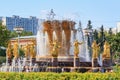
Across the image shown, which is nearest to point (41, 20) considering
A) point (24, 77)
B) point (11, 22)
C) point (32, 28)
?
point (24, 77)

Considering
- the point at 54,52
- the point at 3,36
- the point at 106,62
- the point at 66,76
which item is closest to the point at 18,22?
the point at 3,36

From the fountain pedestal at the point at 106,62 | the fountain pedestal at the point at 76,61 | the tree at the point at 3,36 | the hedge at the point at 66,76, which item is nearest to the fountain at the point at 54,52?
the fountain pedestal at the point at 76,61

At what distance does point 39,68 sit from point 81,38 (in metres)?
8.76

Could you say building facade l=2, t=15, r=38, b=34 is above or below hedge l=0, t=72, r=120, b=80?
above

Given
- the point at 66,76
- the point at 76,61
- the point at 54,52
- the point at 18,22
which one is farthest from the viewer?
the point at 18,22

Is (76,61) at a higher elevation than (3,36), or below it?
below

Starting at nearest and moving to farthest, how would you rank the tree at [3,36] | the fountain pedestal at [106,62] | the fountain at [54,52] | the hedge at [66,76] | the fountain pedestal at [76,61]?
the hedge at [66,76] → the fountain pedestal at [76,61] → the fountain at [54,52] → the fountain pedestal at [106,62] → the tree at [3,36]

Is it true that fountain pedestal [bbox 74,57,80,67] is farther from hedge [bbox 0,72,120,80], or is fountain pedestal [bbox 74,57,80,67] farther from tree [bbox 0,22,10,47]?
tree [bbox 0,22,10,47]

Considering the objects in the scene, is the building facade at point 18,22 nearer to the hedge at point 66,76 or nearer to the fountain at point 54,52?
the fountain at point 54,52

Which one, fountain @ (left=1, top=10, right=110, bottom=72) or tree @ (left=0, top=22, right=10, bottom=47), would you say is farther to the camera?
tree @ (left=0, top=22, right=10, bottom=47)

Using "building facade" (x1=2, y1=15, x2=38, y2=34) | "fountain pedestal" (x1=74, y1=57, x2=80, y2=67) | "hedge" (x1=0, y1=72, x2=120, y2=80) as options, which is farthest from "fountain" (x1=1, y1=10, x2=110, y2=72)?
"building facade" (x1=2, y1=15, x2=38, y2=34)

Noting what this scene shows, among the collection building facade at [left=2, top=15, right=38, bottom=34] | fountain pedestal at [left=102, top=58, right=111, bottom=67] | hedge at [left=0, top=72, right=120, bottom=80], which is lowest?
fountain pedestal at [left=102, top=58, right=111, bottom=67]

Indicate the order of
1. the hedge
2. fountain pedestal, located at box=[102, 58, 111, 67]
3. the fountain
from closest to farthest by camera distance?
the hedge, the fountain, fountain pedestal, located at box=[102, 58, 111, 67]

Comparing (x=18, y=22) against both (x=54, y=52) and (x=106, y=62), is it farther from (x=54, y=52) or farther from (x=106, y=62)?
(x=54, y=52)
